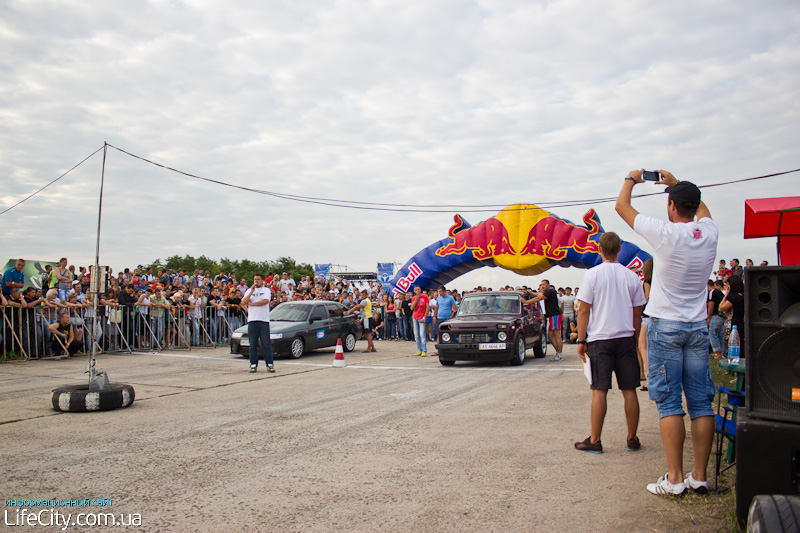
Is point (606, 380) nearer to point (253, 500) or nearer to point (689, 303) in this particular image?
point (689, 303)

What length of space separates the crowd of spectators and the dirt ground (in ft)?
14.5

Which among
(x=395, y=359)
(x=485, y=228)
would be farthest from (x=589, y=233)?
(x=395, y=359)

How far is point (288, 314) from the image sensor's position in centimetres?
1572

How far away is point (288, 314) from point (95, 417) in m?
8.86

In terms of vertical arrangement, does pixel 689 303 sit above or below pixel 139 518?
above

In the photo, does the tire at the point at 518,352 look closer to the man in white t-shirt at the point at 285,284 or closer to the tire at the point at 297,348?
the tire at the point at 297,348

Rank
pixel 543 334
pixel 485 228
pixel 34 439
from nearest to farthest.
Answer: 1. pixel 34 439
2. pixel 543 334
3. pixel 485 228

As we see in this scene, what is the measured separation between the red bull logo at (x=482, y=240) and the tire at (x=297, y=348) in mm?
11433

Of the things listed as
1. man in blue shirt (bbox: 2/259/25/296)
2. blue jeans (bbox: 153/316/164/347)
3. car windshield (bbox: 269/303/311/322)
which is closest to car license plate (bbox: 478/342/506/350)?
car windshield (bbox: 269/303/311/322)

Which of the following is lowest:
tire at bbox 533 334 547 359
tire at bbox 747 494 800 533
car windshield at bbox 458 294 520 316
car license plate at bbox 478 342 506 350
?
tire at bbox 533 334 547 359

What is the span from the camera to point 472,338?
12523 millimetres

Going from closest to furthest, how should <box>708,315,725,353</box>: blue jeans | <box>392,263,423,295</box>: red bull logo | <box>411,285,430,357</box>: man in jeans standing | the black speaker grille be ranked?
the black speaker grille, <box>708,315,725,353</box>: blue jeans, <box>411,285,430,357</box>: man in jeans standing, <box>392,263,423,295</box>: red bull logo

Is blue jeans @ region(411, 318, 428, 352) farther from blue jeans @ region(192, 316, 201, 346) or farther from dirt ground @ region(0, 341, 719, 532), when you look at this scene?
blue jeans @ region(192, 316, 201, 346)

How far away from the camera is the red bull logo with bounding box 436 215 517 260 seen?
79.3 ft
